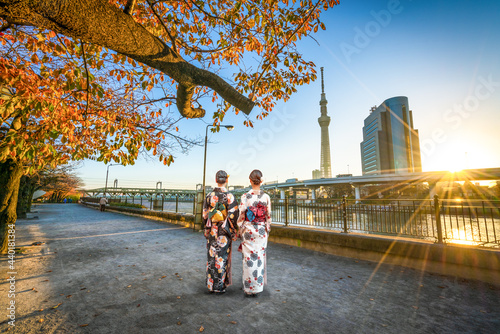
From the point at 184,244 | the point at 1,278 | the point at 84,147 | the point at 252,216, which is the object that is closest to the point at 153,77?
the point at 84,147

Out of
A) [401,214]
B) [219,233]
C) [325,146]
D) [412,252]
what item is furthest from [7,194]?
[325,146]

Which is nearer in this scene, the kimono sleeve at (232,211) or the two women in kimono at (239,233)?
the two women in kimono at (239,233)

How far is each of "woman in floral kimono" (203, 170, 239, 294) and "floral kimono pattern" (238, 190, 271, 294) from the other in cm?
23

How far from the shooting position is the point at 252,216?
388 centimetres

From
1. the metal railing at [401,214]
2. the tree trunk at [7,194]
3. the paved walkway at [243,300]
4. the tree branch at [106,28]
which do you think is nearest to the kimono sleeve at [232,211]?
the paved walkway at [243,300]

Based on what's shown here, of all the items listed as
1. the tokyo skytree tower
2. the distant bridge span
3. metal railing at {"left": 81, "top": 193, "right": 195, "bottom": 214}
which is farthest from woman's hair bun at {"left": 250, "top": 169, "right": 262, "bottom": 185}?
the tokyo skytree tower

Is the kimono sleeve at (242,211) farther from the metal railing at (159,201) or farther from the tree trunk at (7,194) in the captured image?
the metal railing at (159,201)

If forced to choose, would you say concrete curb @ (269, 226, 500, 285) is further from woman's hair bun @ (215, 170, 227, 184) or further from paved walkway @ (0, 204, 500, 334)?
woman's hair bun @ (215, 170, 227, 184)

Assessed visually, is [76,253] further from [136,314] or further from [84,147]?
[136,314]

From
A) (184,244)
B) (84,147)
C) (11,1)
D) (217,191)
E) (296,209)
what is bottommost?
(184,244)

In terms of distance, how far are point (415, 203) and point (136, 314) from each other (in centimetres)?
736

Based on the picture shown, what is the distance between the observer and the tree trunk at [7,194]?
6008mm

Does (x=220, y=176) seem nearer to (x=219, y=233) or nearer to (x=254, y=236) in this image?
(x=219, y=233)

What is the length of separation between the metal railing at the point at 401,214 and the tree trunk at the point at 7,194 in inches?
331
